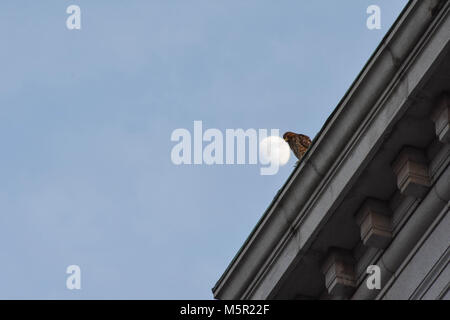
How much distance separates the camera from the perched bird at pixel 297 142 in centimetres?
2786

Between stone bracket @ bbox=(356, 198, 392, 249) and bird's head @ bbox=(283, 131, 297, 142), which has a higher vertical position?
bird's head @ bbox=(283, 131, 297, 142)

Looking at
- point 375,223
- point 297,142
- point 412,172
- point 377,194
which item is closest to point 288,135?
point 297,142

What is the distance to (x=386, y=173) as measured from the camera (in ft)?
79.4

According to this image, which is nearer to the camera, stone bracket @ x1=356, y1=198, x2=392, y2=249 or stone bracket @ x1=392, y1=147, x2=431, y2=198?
stone bracket @ x1=392, y1=147, x2=431, y2=198

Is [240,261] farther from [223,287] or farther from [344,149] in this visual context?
[344,149]

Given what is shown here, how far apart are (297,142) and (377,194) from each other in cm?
375

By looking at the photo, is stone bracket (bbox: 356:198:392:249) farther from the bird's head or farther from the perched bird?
the bird's head

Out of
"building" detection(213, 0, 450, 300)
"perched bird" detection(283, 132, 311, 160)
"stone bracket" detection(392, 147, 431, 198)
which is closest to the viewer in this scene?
"building" detection(213, 0, 450, 300)

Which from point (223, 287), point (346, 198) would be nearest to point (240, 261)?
point (223, 287)

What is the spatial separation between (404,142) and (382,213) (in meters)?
1.17

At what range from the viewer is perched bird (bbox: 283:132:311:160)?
1097 inches

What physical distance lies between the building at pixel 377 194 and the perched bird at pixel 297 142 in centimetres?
263

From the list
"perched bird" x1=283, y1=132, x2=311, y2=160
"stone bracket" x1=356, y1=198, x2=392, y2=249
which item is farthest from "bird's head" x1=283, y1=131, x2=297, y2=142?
"stone bracket" x1=356, y1=198, x2=392, y2=249

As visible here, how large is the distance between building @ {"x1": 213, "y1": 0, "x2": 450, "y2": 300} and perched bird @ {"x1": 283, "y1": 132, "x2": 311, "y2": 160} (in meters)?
2.63
